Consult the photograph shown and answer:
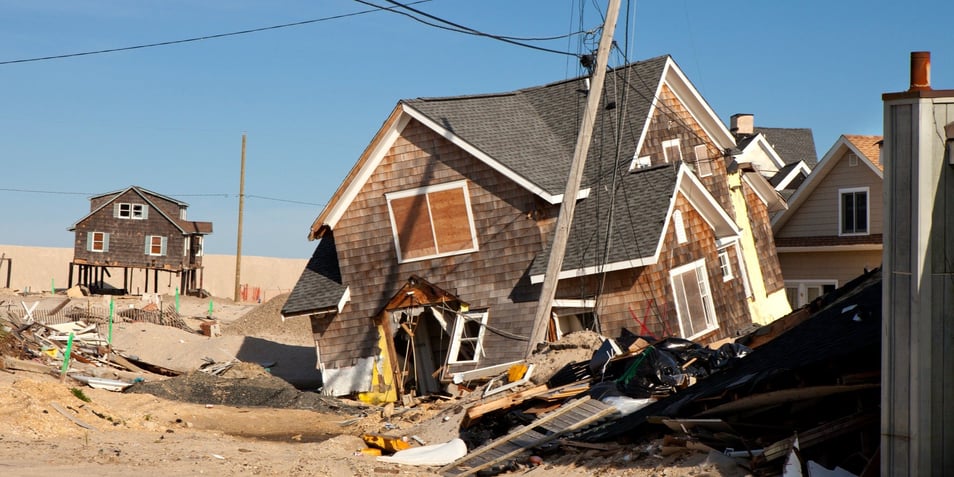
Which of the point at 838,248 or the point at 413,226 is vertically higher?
the point at 838,248

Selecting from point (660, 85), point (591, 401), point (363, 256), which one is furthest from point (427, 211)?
point (591, 401)

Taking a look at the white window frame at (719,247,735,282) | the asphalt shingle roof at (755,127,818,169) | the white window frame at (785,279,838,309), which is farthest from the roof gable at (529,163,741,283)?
the asphalt shingle roof at (755,127,818,169)

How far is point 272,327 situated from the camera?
4125cm

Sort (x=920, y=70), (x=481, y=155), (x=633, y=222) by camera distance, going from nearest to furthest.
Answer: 1. (x=920, y=70)
2. (x=633, y=222)
3. (x=481, y=155)

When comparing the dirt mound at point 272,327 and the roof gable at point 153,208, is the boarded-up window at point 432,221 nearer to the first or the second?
the dirt mound at point 272,327

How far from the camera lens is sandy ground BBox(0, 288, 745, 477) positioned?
11891mm

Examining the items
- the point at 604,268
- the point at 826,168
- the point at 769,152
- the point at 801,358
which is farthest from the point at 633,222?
the point at 769,152

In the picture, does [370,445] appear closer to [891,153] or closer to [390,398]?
[390,398]

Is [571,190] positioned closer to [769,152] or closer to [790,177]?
[790,177]

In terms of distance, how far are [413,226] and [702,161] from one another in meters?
8.65

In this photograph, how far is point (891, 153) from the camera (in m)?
9.18

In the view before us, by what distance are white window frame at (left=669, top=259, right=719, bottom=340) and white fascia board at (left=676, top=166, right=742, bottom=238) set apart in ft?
3.64

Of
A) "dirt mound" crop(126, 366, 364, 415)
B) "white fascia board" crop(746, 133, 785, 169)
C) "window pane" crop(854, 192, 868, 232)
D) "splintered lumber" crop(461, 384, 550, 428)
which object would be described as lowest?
"dirt mound" crop(126, 366, 364, 415)

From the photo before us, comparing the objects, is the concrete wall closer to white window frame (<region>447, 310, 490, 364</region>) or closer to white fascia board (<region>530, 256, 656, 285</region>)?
white window frame (<region>447, 310, 490, 364</region>)
